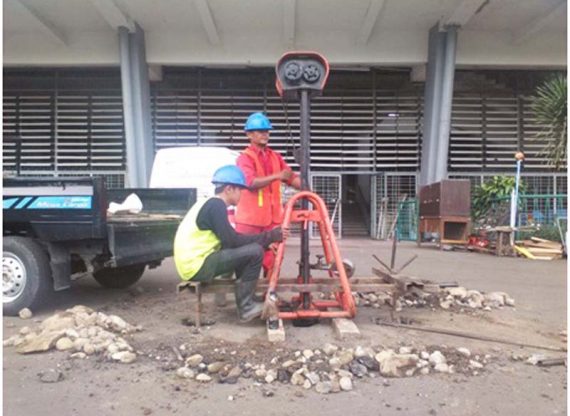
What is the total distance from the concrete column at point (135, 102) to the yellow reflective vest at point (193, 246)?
1052 cm

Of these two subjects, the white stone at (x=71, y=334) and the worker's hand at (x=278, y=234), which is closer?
the white stone at (x=71, y=334)

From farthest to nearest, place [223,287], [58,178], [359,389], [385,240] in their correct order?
1. [385,240]
2. [58,178]
3. [223,287]
4. [359,389]

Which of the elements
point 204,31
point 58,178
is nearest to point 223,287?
point 58,178

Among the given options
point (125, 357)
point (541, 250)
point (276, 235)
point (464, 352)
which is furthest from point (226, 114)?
point (464, 352)

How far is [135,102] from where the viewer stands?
46.9 ft

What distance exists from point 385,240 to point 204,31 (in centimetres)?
834

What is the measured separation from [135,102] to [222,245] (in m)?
11.2

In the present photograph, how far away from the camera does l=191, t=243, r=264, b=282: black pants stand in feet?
13.9

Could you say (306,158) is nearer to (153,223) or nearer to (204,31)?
(153,223)

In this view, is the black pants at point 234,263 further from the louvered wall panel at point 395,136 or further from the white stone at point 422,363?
the louvered wall panel at point 395,136

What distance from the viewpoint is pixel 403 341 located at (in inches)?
157

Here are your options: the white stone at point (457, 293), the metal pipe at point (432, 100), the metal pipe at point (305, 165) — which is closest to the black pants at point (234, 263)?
the metal pipe at point (305, 165)

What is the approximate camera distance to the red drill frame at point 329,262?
13.9 feet

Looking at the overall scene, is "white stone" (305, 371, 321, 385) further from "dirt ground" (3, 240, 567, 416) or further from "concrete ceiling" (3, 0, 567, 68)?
"concrete ceiling" (3, 0, 567, 68)
